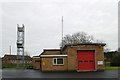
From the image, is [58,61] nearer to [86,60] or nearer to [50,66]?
[50,66]

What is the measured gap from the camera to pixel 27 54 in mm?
80312

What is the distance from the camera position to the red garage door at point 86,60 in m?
30.4

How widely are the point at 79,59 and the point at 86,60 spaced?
861 millimetres

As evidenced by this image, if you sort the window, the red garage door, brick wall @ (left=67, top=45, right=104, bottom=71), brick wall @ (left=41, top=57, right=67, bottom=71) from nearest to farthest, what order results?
the red garage door, brick wall @ (left=67, top=45, right=104, bottom=71), brick wall @ (left=41, top=57, right=67, bottom=71), the window

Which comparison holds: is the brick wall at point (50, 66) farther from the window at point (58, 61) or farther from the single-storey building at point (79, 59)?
the window at point (58, 61)

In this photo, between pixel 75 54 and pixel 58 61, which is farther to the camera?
pixel 58 61

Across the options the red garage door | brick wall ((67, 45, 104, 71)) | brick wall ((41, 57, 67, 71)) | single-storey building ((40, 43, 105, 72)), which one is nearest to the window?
single-storey building ((40, 43, 105, 72))

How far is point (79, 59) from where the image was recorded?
101 ft

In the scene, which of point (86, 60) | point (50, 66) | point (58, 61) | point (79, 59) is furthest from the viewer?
point (58, 61)

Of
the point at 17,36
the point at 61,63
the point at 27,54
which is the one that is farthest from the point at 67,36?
the point at 61,63

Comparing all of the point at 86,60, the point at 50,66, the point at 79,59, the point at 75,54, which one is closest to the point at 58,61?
the point at 50,66

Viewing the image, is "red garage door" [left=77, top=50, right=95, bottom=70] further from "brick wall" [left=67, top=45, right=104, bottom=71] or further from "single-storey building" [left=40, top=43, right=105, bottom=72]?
"brick wall" [left=67, top=45, right=104, bottom=71]

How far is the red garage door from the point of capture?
99.8 ft

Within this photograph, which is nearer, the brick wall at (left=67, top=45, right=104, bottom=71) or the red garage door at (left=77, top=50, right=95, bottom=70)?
the red garage door at (left=77, top=50, right=95, bottom=70)
